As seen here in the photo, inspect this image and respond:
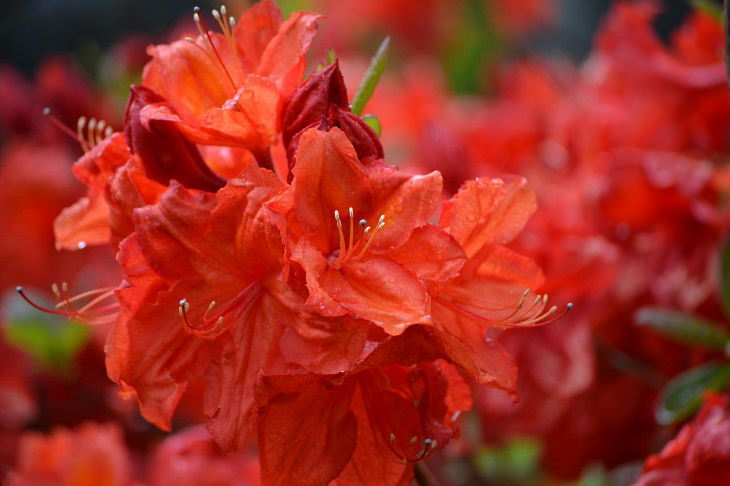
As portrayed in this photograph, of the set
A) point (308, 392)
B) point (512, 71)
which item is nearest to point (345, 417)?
point (308, 392)

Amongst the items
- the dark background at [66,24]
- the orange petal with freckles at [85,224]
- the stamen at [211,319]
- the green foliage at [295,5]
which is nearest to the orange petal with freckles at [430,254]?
the stamen at [211,319]

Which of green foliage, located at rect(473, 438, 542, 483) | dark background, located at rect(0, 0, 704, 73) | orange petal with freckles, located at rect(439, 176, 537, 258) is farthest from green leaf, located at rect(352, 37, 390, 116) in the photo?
dark background, located at rect(0, 0, 704, 73)

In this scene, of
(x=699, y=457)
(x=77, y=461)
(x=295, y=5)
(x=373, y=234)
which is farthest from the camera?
(x=295, y=5)

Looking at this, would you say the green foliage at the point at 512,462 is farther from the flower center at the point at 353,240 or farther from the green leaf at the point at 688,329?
the flower center at the point at 353,240

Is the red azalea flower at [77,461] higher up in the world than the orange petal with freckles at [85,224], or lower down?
lower down

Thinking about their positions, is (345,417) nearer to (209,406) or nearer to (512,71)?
(209,406)

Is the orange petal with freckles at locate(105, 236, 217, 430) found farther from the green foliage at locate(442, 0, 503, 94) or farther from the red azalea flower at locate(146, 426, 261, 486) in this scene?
the green foliage at locate(442, 0, 503, 94)

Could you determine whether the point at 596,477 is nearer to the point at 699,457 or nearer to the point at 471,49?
the point at 699,457

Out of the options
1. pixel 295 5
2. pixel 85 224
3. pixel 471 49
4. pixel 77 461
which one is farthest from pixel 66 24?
pixel 85 224
